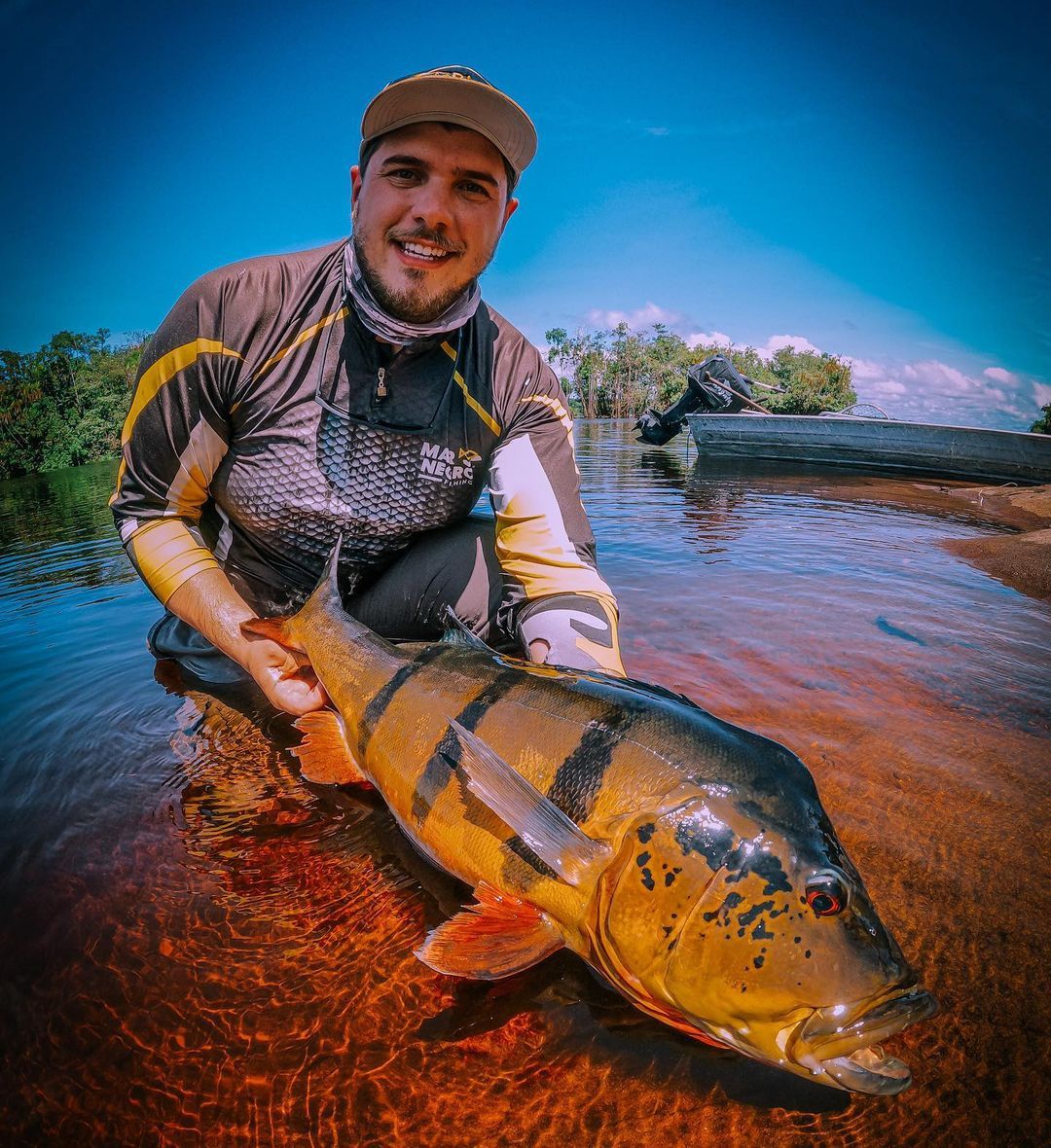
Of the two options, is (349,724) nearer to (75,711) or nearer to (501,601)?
(501,601)

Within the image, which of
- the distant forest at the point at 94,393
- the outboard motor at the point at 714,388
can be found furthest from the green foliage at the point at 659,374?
the outboard motor at the point at 714,388

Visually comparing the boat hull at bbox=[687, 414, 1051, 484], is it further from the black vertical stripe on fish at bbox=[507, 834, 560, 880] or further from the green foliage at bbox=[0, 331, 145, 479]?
Result: the green foliage at bbox=[0, 331, 145, 479]

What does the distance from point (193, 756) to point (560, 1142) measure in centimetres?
220

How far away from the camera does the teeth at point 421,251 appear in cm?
269

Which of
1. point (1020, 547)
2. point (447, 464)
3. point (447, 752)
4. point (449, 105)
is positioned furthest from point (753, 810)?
point (1020, 547)

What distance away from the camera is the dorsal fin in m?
2.24

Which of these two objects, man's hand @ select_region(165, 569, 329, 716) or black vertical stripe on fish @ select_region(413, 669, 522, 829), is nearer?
black vertical stripe on fish @ select_region(413, 669, 522, 829)

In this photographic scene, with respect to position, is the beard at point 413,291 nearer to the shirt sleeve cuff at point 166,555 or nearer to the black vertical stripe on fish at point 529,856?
the shirt sleeve cuff at point 166,555

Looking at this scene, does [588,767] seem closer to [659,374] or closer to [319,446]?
[319,446]

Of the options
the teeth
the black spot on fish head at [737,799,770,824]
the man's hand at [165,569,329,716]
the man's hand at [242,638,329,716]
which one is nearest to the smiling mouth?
the teeth

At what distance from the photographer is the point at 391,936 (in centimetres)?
184

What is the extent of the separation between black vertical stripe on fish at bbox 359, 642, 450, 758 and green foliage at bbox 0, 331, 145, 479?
1339 inches

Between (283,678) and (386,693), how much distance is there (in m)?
0.65

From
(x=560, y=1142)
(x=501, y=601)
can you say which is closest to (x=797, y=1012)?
(x=560, y=1142)
